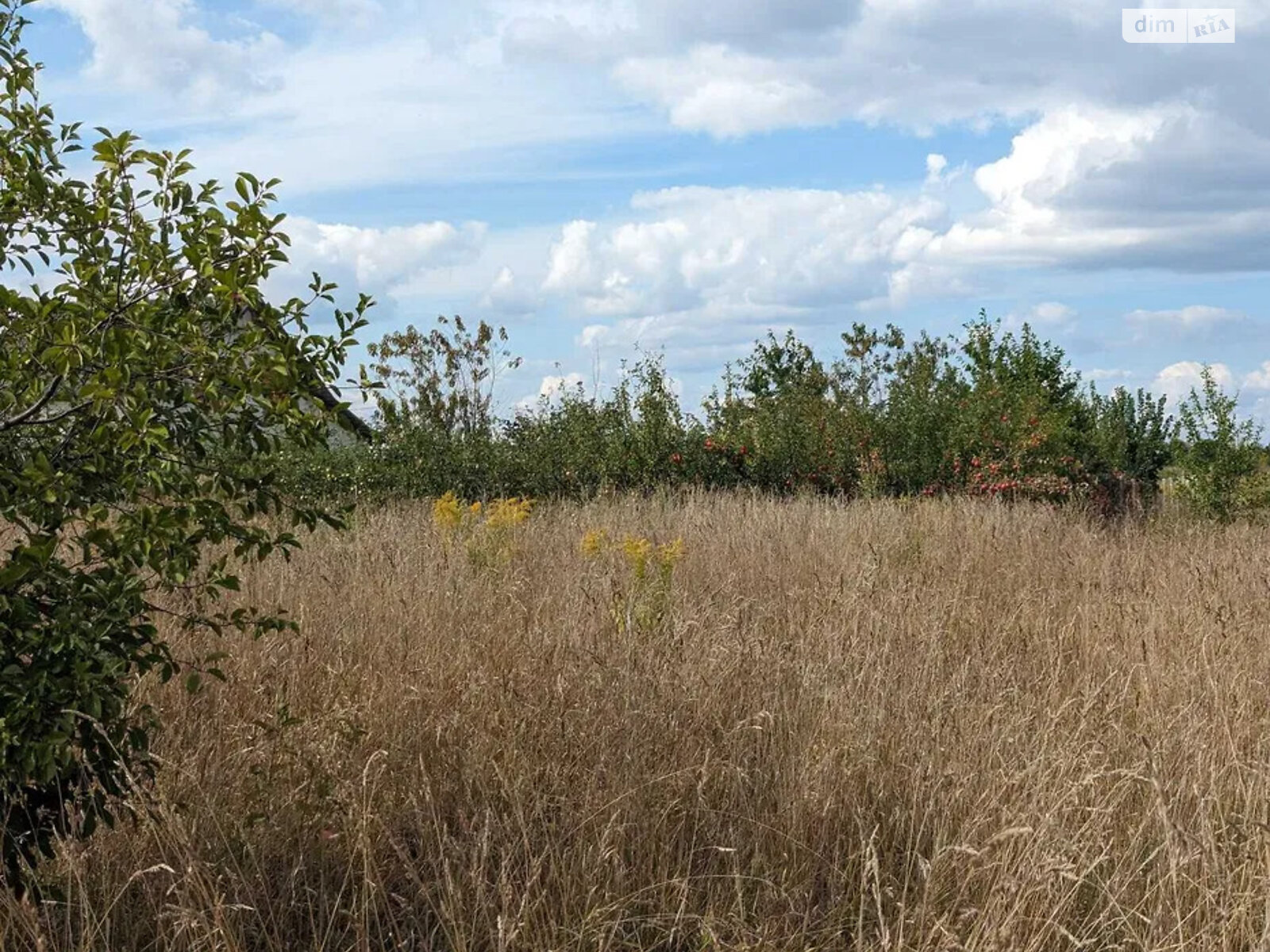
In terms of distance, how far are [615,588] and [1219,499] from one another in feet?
35.4

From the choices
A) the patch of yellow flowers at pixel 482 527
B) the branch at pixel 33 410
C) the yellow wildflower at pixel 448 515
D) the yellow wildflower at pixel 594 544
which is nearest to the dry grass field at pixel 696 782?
the yellow wildflower at pixel 594 544

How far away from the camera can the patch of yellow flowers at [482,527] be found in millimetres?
8328

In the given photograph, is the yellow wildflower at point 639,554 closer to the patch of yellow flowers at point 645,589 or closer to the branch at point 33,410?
the patch of yellow flowers at point 645,589

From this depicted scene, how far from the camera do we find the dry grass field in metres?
3.15

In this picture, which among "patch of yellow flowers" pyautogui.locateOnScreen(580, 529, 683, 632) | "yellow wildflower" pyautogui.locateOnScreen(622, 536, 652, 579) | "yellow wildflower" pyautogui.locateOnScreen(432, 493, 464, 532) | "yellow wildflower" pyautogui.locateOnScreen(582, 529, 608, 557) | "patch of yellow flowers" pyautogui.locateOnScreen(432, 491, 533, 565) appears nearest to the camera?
"patch of yellow flowers" pyautogui.locateOnScreen(580, 529, 683, 632)

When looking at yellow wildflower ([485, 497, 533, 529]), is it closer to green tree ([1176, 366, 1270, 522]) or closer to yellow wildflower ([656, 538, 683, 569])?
yellow wildflower ([656, 538, 683, 569])

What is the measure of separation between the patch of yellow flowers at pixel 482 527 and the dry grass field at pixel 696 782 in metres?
1.49

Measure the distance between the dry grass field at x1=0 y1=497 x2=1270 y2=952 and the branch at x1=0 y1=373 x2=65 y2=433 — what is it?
1024 millimetres

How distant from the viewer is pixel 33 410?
3.07 meters

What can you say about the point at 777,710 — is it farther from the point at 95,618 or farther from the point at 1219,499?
the point at 1219,499

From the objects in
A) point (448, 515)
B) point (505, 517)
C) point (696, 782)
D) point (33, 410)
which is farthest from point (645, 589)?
point (33, 410)

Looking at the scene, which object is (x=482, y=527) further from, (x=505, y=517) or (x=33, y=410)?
(x=33, y=410)

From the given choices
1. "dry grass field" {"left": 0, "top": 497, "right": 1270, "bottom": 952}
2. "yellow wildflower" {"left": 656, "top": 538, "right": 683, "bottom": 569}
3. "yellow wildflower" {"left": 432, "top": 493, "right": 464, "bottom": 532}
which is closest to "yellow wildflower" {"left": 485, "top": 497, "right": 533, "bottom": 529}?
Answer: "yellow wildflower" {"left": 432, "top": 493, "right": 464, "bottom": 532}

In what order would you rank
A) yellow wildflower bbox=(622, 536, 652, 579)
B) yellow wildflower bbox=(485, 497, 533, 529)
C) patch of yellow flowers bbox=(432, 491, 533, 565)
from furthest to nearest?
1. yellow wildflower bbox=(485, 497, 533, 529)
2. patch of yellow flowers bbox=(432, 491, 533, 565)
3. yellow wildflower bbox=(622, 536, 652, 579)
